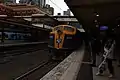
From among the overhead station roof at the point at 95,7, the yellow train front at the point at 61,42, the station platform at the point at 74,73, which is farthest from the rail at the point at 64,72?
the yellow train front at the point at 61,42

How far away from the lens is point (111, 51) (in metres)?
8.01

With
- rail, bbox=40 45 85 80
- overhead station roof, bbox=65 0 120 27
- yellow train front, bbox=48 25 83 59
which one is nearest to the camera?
rail, bbox=40 45 85 80

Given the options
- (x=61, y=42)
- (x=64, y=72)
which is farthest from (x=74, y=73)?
(x=61, y=42)

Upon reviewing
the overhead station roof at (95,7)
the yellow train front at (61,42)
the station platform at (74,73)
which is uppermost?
the overhead station roof at (95,7)

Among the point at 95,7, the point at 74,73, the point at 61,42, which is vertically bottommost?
the point at 74,73

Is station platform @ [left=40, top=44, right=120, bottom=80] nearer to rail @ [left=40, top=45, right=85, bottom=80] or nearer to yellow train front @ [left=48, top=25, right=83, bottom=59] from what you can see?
rail @ [left=40, top=45, right=85, bottom=80]

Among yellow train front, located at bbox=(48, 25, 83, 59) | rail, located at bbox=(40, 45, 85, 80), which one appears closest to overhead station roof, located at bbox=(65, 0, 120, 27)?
yellow train front, located at bbox=(48, 25, 83, 59)

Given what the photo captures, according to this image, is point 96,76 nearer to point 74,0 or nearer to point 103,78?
point 103,78

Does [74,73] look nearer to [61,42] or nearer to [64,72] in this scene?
[64,72]

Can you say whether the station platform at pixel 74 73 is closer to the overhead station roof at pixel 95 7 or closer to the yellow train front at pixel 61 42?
the overhead station roof at pixel 95 7

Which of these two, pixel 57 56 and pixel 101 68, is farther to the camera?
pixel 57 56

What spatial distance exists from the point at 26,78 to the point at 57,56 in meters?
9.69

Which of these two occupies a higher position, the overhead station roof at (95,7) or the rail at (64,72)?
the overhead station roof at (95,7)

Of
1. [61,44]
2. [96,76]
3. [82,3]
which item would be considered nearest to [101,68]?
[96,76]
